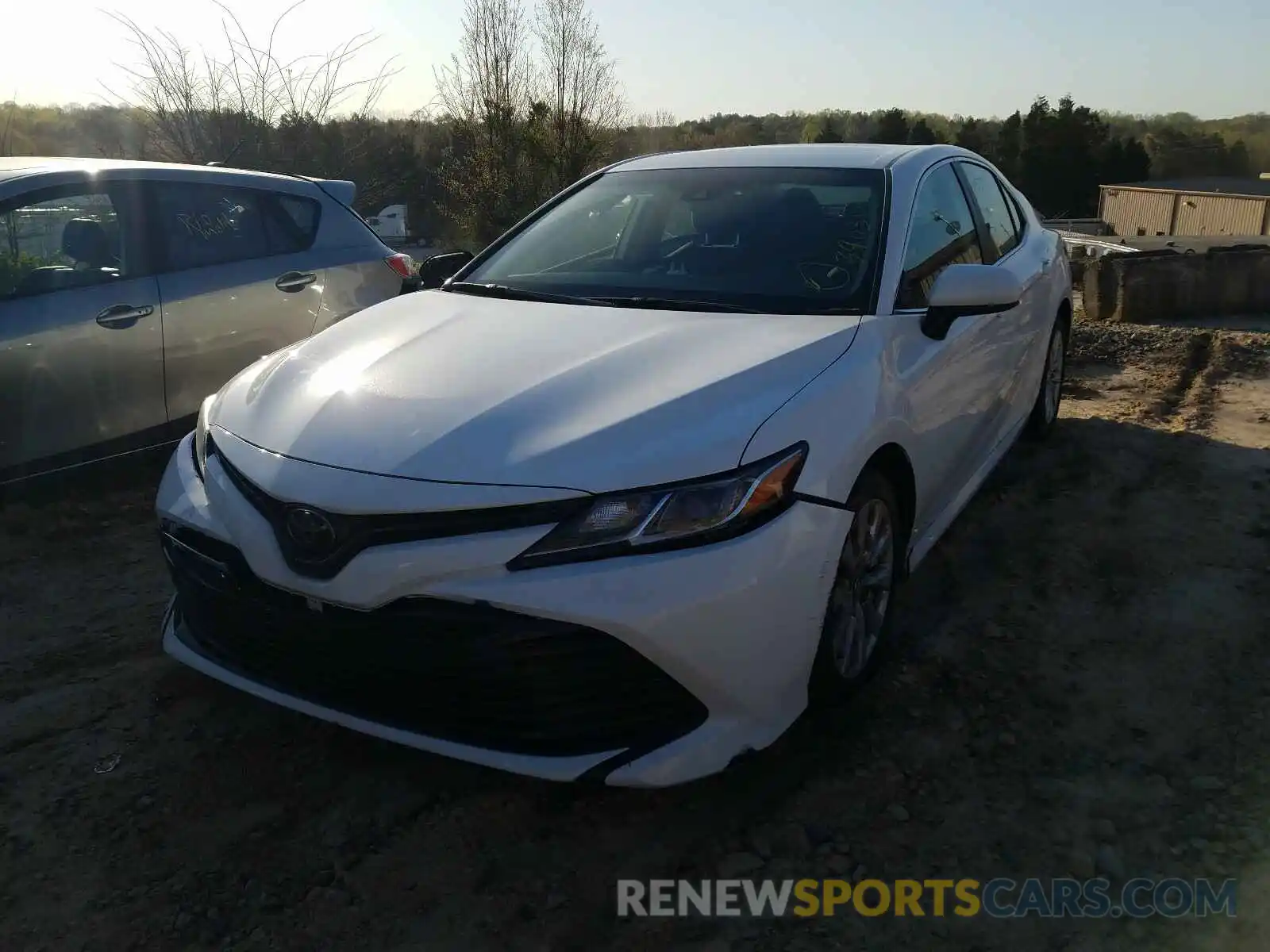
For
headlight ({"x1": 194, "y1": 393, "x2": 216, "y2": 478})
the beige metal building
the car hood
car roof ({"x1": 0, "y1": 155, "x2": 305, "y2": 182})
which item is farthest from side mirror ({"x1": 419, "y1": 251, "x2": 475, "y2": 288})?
the beige metal building

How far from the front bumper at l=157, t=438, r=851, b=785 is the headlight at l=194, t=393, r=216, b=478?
12.1 inches

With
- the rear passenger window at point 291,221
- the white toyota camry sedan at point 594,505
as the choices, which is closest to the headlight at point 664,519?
the white toyota camry sedan at point 594,505

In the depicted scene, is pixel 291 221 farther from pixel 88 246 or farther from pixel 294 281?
pixel 88 246

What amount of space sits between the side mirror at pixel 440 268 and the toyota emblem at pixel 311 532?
5.95 ft

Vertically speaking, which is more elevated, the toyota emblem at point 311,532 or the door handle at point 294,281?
the door handle at point 294,281

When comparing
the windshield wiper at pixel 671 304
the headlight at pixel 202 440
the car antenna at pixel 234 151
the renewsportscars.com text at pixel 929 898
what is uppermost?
the car antenna at pixel 234 151

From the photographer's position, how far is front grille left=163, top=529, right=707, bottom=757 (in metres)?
2.09

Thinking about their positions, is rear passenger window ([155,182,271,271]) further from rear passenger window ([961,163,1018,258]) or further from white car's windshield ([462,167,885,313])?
rear passenger window ([961,163,1018,258])

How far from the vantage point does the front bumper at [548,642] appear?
2072 millimetres

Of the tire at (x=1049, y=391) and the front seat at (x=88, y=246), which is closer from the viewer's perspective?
the front seat at (x=88, y=246)

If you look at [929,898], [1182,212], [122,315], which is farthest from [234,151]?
[1182,212]

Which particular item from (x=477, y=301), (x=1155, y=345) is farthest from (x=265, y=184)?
(x=1155, y=345)

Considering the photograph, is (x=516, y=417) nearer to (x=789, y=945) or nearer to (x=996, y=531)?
(x=789, y=945)

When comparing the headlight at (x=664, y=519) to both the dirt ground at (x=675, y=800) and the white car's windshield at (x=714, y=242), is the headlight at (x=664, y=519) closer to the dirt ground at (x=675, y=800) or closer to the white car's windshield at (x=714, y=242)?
the dirt ground at (x=675, y=800)
